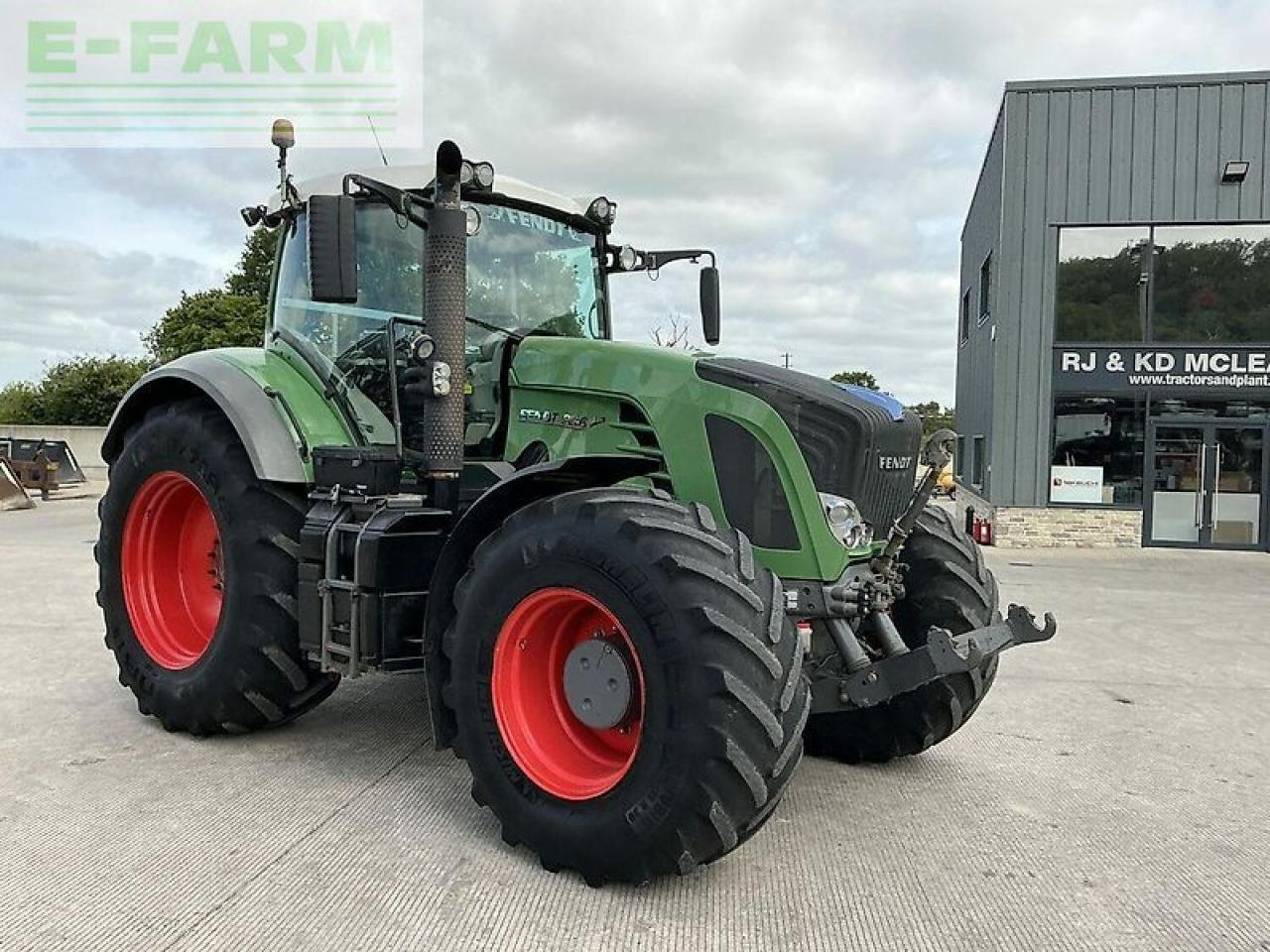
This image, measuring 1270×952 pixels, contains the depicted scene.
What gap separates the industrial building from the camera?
1434 centimetres

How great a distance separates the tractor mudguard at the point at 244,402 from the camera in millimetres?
4426

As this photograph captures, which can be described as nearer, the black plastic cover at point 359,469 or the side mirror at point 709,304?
the black plastic cover at point 359,469

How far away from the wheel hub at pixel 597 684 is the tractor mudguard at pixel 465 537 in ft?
1.77

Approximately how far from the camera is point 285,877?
3.24 metres

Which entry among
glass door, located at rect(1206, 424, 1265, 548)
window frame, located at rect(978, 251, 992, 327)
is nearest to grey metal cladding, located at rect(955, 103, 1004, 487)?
window frame, located at rect(978, 251, 992, 327)

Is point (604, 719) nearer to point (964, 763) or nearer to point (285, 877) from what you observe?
point (285, 877)

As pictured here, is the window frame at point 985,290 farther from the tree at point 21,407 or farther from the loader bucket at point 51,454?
the tree at point 21,407

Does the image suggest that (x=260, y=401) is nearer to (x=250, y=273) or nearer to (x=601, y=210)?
(x=601, y=210)

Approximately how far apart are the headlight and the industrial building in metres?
11.9

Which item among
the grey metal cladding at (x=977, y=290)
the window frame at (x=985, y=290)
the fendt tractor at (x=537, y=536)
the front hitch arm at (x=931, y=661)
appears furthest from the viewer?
the window frame at (x=985, y=290)

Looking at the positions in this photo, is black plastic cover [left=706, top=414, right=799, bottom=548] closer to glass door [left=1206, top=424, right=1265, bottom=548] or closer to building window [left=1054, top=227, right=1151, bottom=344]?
building window [left=1054, top=227, right=1151, bottom=344]

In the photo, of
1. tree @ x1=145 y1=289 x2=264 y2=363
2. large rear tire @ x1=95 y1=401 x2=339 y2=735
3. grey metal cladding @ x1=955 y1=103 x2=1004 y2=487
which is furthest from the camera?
tree @ x1=145 y1=289 x2=264 y2=363

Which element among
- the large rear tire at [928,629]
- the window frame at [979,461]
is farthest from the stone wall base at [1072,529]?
the large rear tire at [928,629]

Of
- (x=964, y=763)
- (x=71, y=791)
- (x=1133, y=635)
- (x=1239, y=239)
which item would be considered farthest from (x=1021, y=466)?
(x=71, y=791)
